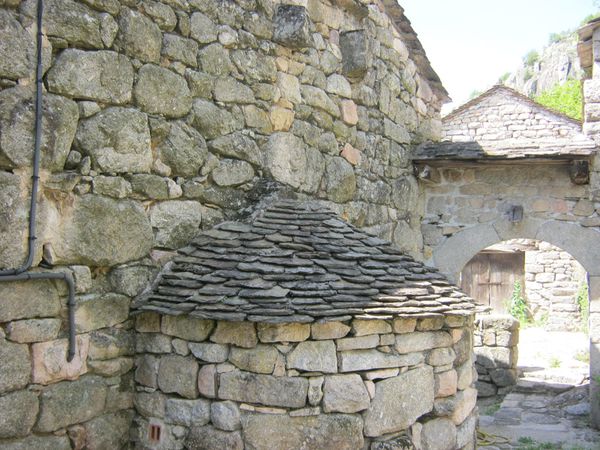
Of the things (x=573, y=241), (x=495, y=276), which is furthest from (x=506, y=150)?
(x=495, y=276)

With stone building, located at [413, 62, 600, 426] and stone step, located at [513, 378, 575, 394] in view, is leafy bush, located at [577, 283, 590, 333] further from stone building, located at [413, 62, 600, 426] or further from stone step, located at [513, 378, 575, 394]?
stone building, located at [413, 62, 600, 426]

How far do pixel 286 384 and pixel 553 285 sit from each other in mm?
12341

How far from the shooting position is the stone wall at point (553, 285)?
1392 centimetres

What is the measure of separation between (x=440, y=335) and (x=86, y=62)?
244cm

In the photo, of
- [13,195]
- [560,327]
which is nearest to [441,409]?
[13,195]

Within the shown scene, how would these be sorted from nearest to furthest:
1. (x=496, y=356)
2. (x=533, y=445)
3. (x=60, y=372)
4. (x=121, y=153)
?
(x=60, y=372)
(x=121, y=153)
(x=533, y=445)
(x=496, y=356)

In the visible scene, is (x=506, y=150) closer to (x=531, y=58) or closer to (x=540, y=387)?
(x=540, y=387)

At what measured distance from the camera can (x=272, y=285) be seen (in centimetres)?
337

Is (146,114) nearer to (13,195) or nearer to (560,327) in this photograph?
(13,195)

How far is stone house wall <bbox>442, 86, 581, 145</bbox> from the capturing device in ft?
38.0

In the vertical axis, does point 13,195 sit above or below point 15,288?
above

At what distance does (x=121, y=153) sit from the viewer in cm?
340

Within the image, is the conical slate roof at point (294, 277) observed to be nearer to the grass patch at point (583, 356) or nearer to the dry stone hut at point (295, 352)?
the dry stone hut at point (295, 352)

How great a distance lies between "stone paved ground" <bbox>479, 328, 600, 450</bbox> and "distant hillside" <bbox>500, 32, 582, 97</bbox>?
2636cm
